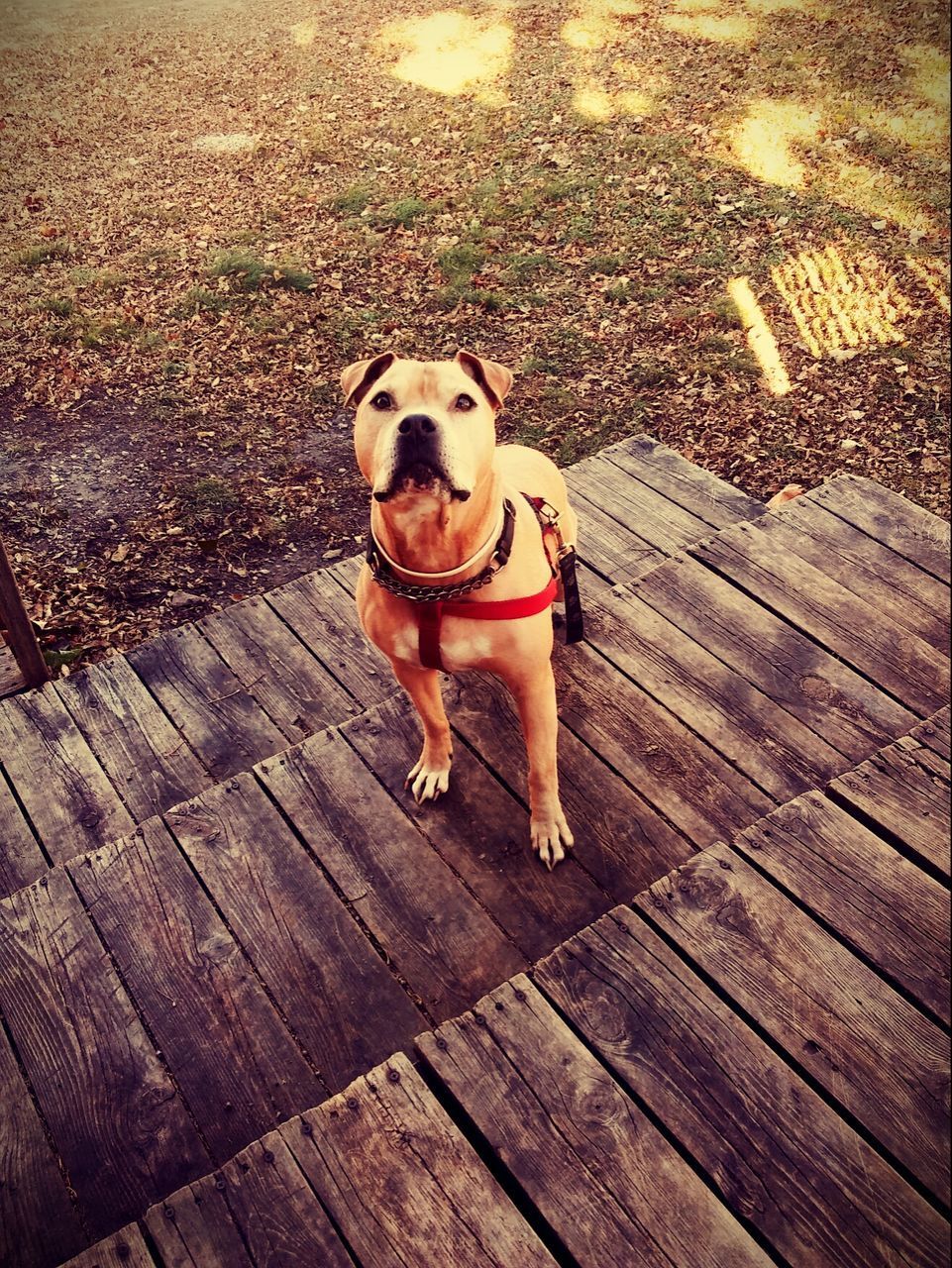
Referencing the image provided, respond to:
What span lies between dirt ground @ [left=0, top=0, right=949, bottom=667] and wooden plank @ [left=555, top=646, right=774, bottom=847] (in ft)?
8.70

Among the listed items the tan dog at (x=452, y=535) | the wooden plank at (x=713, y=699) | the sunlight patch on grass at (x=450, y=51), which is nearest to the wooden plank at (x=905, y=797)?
the wooden plank at (x=713, y=699)

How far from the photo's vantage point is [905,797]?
2621mm

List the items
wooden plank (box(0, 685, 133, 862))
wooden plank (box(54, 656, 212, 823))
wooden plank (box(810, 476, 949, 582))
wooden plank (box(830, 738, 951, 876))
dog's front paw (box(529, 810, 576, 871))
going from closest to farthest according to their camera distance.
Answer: wooden plank (box(830, 738, 951, 876)) < dog's front paw (box(529, 810, 576, 871)) < wooden plank (box(0, 685, 133, 862)) < wooden plank (box(54, 656, 212, 823)) < wooden plank (box(810, 476, 949, 582))

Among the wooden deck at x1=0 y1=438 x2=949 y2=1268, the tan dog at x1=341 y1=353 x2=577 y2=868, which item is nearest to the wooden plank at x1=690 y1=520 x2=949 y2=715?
the wooden deck at x1=0 y1=438 x2=949 y2=1268

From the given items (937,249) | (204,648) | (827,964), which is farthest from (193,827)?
(937,249)

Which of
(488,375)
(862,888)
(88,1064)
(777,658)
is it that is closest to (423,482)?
(488,375)

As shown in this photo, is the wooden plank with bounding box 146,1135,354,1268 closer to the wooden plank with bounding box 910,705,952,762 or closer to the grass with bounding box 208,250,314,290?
the wooden plank with bounding box 910,705,952,762

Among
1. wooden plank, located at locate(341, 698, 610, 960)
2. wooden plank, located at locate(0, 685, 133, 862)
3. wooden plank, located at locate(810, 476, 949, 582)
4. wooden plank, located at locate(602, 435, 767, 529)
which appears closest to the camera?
wooden plank, located at locate(341, 698, 610, 960)

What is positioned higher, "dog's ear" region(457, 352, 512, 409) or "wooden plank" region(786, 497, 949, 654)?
"dog's ear" region(457, 352, 512, 409)

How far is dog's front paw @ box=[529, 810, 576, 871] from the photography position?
9.57ft

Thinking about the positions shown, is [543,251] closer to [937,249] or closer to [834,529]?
[937,249]

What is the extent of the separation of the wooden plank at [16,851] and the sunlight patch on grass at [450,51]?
400 inches

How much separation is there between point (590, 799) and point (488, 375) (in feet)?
4.69

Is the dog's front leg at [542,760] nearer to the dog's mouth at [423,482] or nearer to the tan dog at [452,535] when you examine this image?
the tan dog at [452,535]
